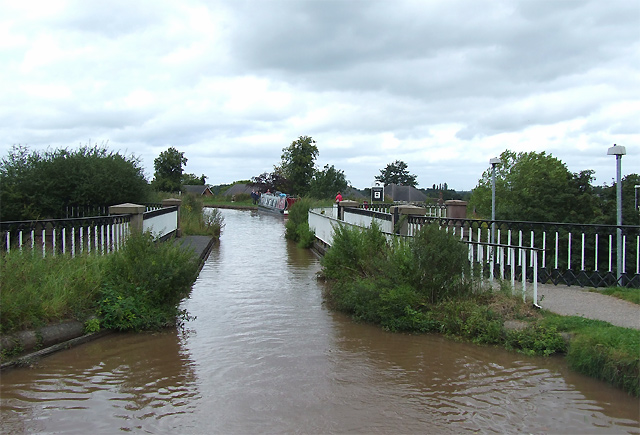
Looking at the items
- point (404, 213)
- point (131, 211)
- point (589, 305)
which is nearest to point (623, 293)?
point (589, 305)

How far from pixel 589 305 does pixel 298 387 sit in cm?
449

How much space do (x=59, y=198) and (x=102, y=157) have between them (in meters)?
2.34

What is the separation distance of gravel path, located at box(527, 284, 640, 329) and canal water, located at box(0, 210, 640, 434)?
1204 millimetres

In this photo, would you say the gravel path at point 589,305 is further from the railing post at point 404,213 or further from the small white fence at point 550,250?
the railing post at point 404,213

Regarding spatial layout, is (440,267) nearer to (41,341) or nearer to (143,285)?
(143,285)

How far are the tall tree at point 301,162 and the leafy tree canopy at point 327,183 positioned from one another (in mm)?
24694

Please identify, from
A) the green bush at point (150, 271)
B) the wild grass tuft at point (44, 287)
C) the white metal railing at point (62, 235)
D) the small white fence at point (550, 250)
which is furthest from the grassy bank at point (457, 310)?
the white metal railing at point (62, 235)

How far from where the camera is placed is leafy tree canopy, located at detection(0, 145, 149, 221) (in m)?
15.8

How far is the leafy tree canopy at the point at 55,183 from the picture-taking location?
15.8m

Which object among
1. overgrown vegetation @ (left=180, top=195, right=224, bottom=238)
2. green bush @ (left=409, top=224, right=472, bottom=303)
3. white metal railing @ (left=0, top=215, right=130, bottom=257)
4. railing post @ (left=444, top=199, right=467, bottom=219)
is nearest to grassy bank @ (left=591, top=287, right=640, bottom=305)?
green bush @ (left=409, top=224, right=472, bottom=303)

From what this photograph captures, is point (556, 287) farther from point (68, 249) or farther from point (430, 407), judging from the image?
point (68, 249)

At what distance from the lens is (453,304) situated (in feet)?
24.4

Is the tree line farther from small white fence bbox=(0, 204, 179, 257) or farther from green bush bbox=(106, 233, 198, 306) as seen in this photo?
green bush bbox=(106, 233, 198, 306)

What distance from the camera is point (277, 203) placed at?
174 ft
